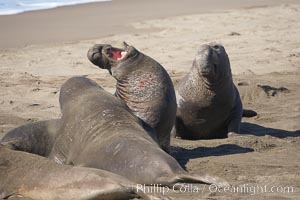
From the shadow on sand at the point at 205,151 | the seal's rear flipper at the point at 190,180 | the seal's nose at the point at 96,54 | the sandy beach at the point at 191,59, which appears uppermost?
the seal's nose at the point at 96,54

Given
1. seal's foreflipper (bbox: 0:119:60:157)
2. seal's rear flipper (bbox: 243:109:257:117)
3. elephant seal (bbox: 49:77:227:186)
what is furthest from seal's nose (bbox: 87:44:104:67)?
seal's rear flipper (bbox: 243:109:257:117)

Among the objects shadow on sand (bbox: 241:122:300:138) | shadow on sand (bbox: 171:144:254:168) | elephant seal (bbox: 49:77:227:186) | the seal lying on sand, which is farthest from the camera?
the seal lying on sand

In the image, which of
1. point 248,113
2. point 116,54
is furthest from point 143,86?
point 248,113

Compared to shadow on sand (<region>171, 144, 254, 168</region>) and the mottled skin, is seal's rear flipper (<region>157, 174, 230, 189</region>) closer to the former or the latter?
shadow on sand (<region>171, 144, 254, 168</region>)

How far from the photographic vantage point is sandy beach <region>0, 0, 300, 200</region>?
6574 millimetres

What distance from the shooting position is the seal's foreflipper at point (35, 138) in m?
6.87

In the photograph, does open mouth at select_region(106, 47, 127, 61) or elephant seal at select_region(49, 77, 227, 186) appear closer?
elephant seal at select_region(49, 77, 227, 186)

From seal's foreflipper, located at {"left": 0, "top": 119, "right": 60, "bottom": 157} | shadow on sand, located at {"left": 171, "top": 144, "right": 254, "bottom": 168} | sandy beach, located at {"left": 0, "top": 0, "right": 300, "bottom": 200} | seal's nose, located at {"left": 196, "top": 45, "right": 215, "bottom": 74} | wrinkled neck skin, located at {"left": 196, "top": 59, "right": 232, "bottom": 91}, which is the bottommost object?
sandy beach, located at {"left": 0, "top": 0, "right": 300, "bottom": 200}

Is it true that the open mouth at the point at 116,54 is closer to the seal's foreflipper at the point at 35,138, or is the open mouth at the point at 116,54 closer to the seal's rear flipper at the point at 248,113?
the seal's foreflipper at the point at 35,138

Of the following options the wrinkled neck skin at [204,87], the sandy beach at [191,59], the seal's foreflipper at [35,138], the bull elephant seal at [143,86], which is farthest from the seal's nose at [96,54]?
the wrinkled neck skin at [204,87]

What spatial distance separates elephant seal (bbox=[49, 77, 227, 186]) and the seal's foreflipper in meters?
0.26

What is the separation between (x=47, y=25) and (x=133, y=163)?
37.2ft

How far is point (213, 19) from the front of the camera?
1672cm

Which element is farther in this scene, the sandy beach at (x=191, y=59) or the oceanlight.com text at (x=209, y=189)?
the sandy beach at (x=191, y=59)
